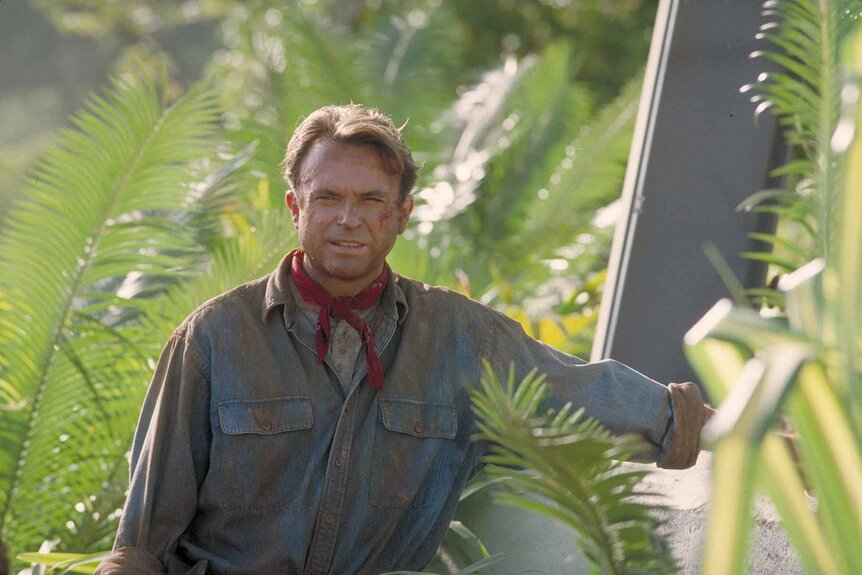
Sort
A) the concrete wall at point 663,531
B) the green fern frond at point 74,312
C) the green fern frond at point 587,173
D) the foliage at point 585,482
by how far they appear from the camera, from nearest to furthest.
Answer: the foliage at point 585,482 < the concrete wall at point 663,531 < the green fern frond at point 74,312 < the green fern frond at point 587,173

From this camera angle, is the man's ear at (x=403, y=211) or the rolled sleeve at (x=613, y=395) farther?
the man's ear at (x=403, y=211)

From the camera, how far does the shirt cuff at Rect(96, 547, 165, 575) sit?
2982mm

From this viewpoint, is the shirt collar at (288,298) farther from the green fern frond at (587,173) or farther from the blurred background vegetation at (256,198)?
the green fern frond at (587,173)

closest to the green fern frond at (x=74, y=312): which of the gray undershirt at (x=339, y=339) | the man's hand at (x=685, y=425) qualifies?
the gray undershirt at (x=339, y=339)

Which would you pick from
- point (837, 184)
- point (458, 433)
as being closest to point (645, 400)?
point (458, 433)

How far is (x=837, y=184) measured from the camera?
2744 mm

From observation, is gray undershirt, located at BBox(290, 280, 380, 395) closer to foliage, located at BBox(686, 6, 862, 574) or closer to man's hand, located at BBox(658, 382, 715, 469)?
man's hand, located at BBox(658, 382, 715, 469)

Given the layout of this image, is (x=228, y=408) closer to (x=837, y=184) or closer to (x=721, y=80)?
(x=837, y=184)

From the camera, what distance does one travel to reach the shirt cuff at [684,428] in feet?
10.3

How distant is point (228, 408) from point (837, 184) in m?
1.47

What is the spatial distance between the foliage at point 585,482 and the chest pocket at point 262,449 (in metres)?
1.12

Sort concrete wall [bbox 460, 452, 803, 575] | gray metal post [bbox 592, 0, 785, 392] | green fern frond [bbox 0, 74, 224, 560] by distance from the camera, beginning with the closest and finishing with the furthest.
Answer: concrete wall [bbox 460, 452, 803, 575] → gray metal post [bbox 592, 0, 785, 392] → green fern frond [bbox 0, 74, 224, 560]

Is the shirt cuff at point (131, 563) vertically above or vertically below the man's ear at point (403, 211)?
below

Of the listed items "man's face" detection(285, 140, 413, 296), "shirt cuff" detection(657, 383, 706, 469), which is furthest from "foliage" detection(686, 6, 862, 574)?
"man's face" detection(285, 140, 413, 296)
